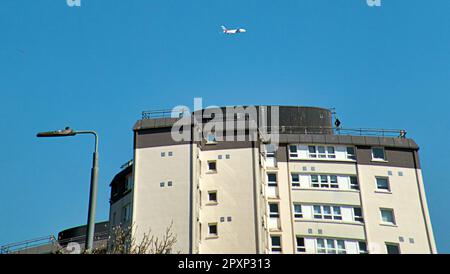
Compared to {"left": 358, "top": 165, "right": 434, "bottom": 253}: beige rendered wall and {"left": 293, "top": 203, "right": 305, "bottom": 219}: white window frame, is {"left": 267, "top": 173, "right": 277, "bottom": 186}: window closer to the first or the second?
{"left": 293, "top": 203, "right": 305, "bottom": 219}: white window frame

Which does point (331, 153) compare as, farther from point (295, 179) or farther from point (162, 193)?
point (162, 193)

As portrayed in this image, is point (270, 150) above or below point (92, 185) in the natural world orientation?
above

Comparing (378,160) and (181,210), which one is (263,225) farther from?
(378,160)

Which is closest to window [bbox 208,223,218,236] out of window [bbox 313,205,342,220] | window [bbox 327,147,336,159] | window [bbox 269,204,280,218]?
window [bbox 269,204,280,218]

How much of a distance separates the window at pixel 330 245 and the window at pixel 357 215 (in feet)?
7.35

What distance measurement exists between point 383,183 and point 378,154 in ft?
8.89

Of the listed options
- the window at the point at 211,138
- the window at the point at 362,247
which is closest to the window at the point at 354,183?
the window at the point at 362,247

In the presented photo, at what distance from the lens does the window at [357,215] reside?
144 feet

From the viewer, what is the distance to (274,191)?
4484 cm

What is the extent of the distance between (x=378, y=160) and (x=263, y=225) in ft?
40.8

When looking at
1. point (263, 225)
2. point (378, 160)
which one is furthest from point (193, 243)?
point (378, 160)

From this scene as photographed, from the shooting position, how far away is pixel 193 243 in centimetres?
3822

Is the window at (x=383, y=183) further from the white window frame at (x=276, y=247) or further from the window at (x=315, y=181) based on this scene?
the white window frame at (x=276, y=247)

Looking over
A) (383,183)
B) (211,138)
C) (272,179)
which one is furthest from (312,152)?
(211,138)
